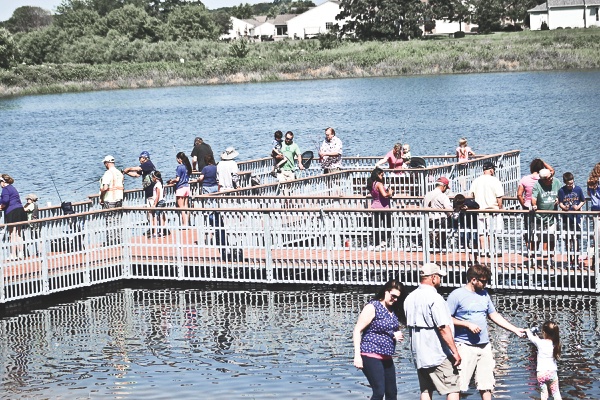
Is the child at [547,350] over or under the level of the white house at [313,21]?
under

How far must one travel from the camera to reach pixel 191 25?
166500 millimetres

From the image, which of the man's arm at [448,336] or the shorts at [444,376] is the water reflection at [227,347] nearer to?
the shorts at [444,376]

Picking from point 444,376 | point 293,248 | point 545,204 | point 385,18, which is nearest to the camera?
point 444,376

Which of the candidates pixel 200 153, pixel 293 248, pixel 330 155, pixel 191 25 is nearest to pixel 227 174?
pixel 200 153

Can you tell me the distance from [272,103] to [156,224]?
241 feet

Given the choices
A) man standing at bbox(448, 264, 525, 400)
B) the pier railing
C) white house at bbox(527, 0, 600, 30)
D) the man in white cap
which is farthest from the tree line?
man standing at bbox(448, 264, 525, 400)

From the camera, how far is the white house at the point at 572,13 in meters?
146

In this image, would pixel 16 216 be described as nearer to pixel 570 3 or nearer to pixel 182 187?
pixel 182 187

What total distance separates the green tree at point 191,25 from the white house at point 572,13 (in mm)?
44216

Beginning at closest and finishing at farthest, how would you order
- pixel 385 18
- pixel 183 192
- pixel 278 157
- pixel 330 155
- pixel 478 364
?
1. pixel 478 364
2. pixel 183 192
3. pixel 278 157
4. pixel 330 155
5. pixel 385 18

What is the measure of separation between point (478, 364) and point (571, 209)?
24.7ft

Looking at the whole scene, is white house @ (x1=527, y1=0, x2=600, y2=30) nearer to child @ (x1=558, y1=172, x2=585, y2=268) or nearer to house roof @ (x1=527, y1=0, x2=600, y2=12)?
house roof @ (x1=527, y1=0, x2=600, y2=12)

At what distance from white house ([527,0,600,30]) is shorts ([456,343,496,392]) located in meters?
137

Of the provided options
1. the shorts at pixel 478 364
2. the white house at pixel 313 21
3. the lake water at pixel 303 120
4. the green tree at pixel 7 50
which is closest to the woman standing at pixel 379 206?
the shorts at pixel 478 364
